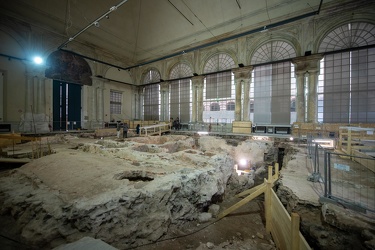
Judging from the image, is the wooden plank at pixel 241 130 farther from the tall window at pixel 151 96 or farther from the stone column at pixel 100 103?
the stone column at pixel 100 103

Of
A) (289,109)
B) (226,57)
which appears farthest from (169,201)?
(226,57)

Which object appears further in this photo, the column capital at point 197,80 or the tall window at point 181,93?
the tall window at point 181,93

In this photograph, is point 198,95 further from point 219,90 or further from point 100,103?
point 100,103

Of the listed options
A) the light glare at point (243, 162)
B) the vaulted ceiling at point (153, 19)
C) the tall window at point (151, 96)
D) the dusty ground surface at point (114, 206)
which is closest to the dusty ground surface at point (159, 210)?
the dusty ground surface at point (114, 206)

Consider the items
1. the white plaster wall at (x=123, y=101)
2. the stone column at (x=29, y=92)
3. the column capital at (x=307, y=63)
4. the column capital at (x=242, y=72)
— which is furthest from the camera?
A: the white plaster wall at (x=123, y=101)

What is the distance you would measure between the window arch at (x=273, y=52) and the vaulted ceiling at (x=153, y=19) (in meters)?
1.80

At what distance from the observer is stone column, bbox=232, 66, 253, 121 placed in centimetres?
1544

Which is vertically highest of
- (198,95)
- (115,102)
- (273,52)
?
(273,52)

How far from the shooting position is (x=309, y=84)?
12648mm

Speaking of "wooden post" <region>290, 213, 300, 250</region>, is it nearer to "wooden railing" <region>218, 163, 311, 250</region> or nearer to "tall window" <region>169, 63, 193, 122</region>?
"wooden railing" <region>218, 163, 311, 250</region>

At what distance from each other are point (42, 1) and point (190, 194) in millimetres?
19761

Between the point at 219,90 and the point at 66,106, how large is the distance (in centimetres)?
1675

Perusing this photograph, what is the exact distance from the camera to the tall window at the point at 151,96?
22.4 m

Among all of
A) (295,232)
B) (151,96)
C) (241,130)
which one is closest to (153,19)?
(151,96)
